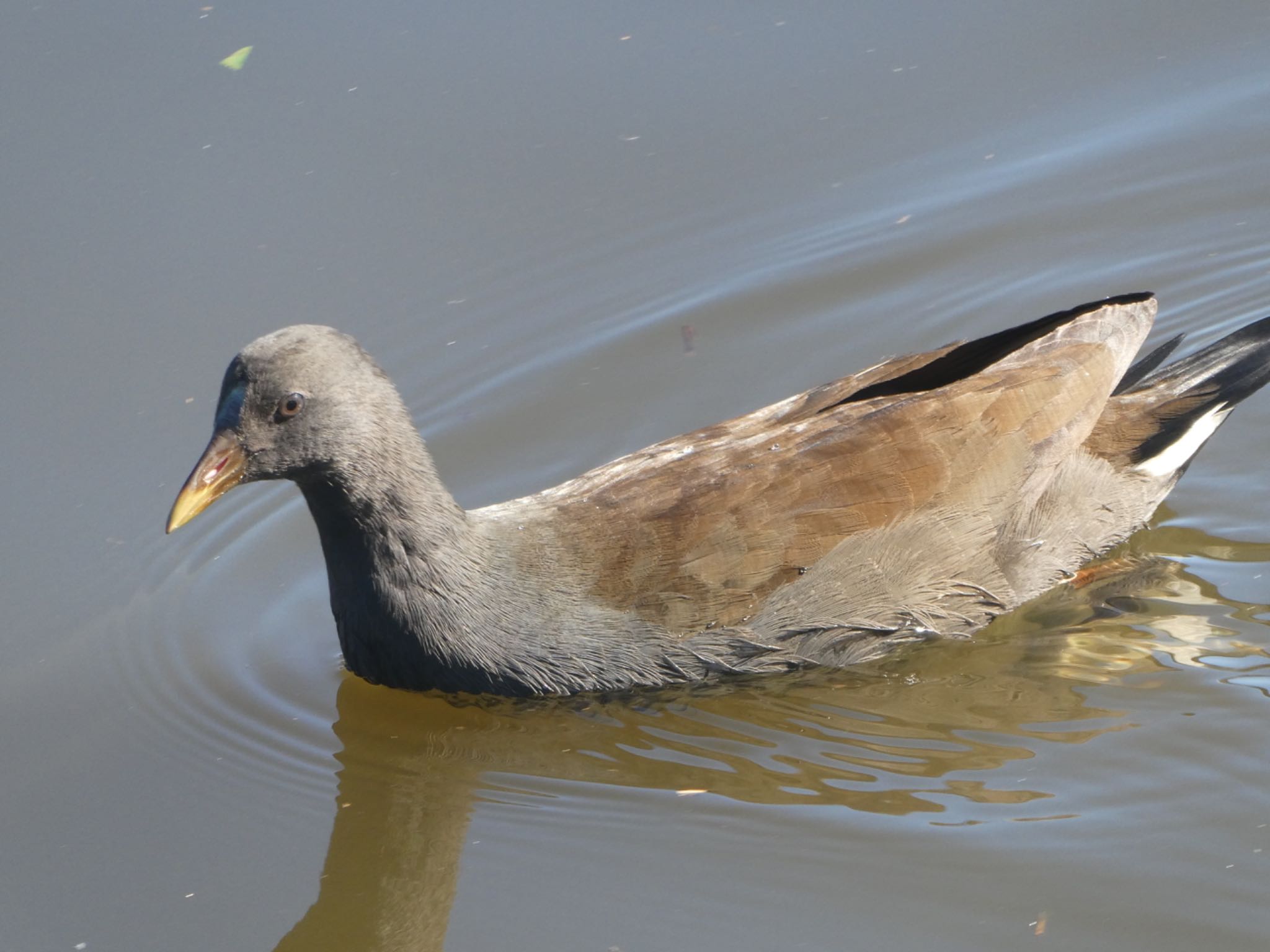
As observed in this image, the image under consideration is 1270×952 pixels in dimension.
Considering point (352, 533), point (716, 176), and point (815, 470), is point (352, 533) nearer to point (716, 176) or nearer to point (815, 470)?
point (815, 470)

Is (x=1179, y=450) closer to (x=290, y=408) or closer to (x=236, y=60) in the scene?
(x=290, y=408)

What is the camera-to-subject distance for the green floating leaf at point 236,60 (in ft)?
30.2

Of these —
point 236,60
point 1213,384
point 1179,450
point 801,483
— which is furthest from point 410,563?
point 236,60

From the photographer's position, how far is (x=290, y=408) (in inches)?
226

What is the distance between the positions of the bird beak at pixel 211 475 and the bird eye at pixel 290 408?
17 centimetres

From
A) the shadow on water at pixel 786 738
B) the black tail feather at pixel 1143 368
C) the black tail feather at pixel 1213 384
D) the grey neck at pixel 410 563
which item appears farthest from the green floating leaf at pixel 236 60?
the black tail feather at pixel 1213 384

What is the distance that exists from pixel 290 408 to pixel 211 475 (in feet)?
1.15

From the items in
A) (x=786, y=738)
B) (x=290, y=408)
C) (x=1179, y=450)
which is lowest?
(x=786, y=738)

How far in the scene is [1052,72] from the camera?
9008 mm

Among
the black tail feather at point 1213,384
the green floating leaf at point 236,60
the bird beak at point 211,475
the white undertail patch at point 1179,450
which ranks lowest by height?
the white undertail patch at point 1179,450

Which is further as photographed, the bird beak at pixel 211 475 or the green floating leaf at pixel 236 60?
the green floating leaf at pixel 236 60

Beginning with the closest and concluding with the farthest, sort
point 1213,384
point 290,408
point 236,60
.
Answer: point 290,408 < point 1213,384 < point 236,60

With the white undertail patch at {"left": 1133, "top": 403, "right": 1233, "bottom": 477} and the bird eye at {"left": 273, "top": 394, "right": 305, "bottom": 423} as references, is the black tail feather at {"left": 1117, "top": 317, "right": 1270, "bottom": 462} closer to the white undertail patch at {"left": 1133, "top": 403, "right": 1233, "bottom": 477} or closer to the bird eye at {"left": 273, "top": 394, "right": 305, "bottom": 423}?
the white undertail patch at {"left": 1133, "top": 403, "right": 1233, "bottom": 477}

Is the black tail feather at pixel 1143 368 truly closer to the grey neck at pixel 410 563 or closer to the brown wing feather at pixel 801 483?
the brown wing feather at pixel 801 483
